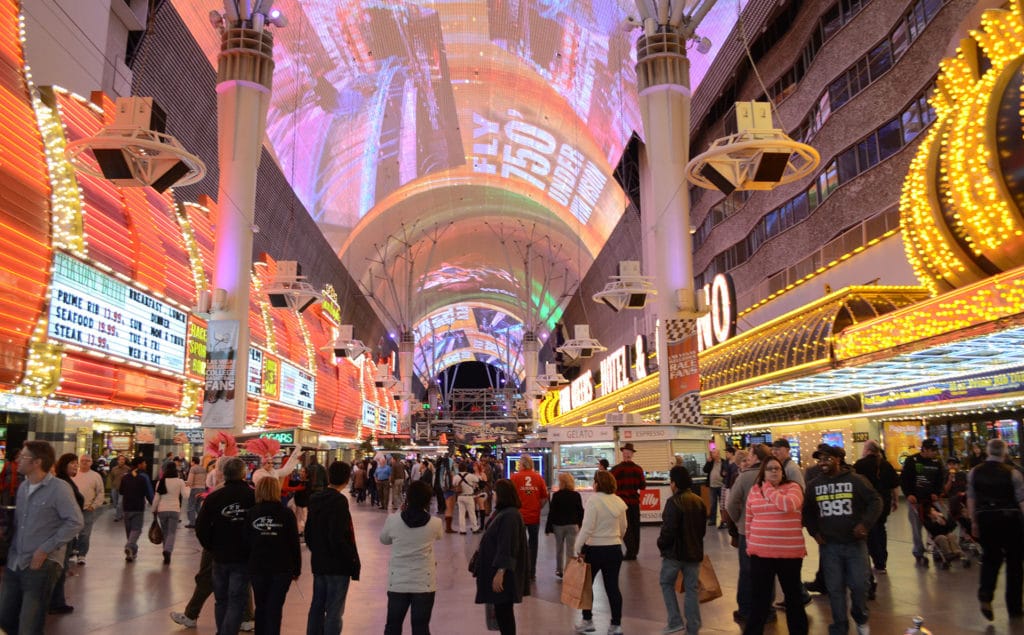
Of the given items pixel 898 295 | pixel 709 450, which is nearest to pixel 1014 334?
pixel 898 295

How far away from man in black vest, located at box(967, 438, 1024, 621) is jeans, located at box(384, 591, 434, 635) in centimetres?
484

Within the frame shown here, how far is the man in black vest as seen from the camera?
7.04m

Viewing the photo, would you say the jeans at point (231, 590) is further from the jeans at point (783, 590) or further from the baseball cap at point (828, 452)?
the baseball cap at point (828, 452)

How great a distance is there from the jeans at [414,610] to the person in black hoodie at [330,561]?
43 centimetres

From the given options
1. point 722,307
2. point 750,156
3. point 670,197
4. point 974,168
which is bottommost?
point 974,168

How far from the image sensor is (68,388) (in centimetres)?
1341

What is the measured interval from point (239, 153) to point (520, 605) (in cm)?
1479

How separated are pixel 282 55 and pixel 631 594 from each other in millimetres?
23519

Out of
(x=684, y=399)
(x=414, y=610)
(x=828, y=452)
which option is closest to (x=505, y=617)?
(x=414, y=610)

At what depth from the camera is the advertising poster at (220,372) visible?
61.0 feet

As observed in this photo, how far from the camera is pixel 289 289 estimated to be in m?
21.6

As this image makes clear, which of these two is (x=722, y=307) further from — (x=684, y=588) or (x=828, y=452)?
(x=828, y=452)

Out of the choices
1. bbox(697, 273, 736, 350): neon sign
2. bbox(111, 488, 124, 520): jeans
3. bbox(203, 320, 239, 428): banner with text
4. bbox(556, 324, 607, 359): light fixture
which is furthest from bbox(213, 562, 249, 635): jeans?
bbox(556, 324, 607, 359): light fixture

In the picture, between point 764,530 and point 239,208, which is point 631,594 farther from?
point 239,208
